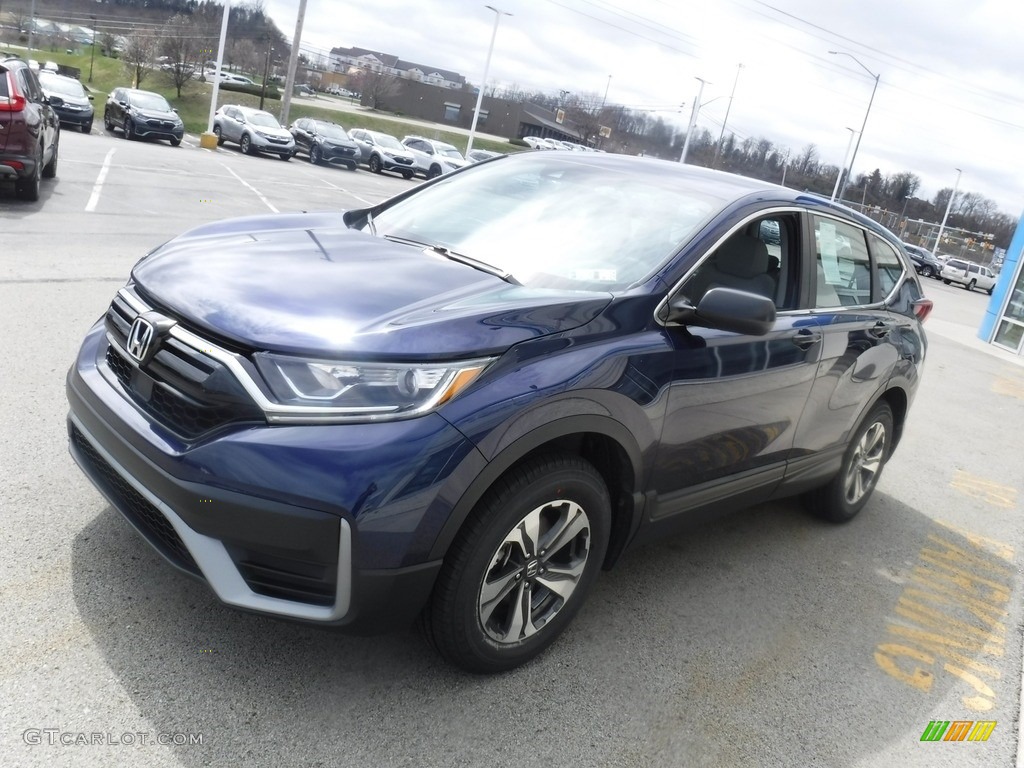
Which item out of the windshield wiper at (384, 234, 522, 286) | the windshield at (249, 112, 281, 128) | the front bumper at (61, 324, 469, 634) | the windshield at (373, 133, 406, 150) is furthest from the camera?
the windshield at (373, 133, 406, 150)

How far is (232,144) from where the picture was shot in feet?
112

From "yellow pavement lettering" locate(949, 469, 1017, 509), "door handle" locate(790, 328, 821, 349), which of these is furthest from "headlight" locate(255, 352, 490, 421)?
"yellow pavement lettering" locate(949, 469, 1017, 509)

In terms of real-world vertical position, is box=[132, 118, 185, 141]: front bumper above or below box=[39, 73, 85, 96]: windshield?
below

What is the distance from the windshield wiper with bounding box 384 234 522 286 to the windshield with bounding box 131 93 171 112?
27668 millimetres

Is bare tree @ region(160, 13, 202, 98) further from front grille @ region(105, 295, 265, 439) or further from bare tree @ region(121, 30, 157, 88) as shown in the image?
front grille @ region(105, 295, 265, 439)

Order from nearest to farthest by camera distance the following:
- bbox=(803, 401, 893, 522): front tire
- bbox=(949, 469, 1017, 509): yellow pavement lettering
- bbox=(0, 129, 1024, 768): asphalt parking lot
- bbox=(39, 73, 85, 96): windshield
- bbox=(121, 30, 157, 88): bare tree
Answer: bbox=(0, 129, 1024, 768): asphalt parking lot → bbox=(803, 401, 893, 522): front tire → bbox=(949, 469, 1017, 509): yellow pavement lettering → bbox=(39, 73, 85, 96): windshield → bbox=(121, 30, 157, 88): bare tree

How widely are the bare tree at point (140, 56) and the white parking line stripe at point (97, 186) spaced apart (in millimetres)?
48647

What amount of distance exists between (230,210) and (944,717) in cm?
1195

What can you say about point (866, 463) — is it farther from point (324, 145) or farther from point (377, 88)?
point (377, 88)

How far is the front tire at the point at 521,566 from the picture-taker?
258 centimetres

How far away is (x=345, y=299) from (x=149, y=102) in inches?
1149

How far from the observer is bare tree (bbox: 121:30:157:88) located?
5991cm

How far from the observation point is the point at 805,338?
12.6 feet

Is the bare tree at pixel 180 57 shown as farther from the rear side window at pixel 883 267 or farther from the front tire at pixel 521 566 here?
the front tire at pixel 521 566
